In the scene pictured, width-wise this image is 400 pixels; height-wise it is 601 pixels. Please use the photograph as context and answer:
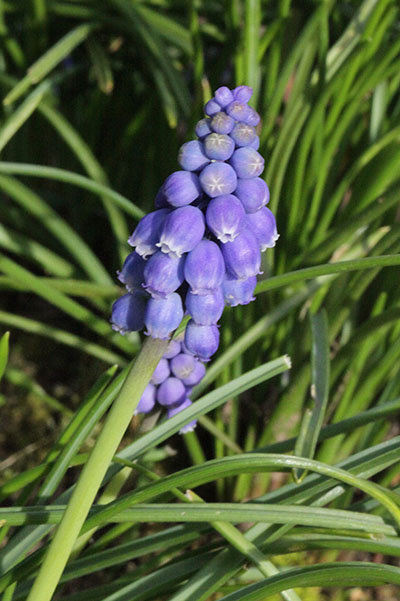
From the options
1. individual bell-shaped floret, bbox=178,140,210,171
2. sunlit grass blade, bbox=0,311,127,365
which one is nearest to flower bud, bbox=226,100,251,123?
individual bell-shaped floret, bbox=178,140,210,171

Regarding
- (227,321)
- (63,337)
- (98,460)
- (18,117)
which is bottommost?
(98,460)

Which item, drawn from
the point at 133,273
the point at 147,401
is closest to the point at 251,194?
the point at 133,273

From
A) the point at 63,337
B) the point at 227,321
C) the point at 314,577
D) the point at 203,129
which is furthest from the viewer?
the point at 63,337

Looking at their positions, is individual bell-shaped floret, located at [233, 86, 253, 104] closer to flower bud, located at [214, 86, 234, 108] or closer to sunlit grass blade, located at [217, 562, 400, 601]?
flower bud, located at [214, 86, 234, 108]

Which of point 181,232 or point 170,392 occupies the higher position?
point 170,392

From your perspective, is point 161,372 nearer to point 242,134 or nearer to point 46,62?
point 242,134

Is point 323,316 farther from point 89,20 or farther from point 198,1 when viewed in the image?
point 89,20

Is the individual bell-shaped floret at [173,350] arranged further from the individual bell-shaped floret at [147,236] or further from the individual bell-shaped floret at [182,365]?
the individual bell-shaped floret at [147,236]

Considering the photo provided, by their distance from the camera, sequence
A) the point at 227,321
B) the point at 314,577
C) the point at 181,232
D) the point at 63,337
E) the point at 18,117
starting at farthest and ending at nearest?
1. the point at 63,337
2. the point at 18,117
3. the point at 227,321
4. the point at 314,577
5. the point at 181,232
